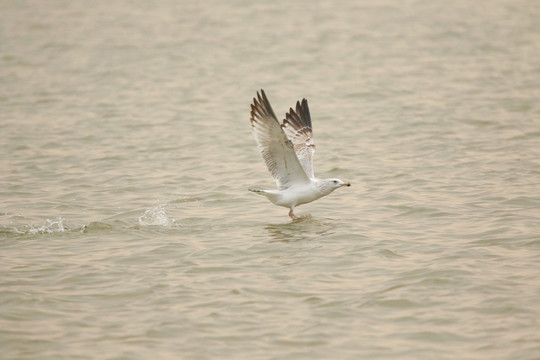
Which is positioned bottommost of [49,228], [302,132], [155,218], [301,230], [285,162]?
[301,230]

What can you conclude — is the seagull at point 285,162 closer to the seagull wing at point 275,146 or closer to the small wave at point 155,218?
the seagull wing at point 275,146

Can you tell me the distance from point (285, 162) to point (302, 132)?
4.28 ft

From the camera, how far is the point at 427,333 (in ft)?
21.5

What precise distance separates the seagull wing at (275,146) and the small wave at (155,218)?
145 cm

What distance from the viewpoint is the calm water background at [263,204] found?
6738 mm

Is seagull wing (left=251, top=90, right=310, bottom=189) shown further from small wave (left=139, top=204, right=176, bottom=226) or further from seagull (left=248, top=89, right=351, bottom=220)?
small wave (left=139, top=204, right=176, bottom=226)

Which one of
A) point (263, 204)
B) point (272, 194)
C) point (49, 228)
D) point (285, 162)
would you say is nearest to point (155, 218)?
point (49, 228)

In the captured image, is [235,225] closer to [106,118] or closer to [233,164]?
[233,164]

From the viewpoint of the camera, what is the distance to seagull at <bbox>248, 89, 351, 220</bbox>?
30.1 feet

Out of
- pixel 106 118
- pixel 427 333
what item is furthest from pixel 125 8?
pixel 427 333

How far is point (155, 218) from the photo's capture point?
9.94 meters

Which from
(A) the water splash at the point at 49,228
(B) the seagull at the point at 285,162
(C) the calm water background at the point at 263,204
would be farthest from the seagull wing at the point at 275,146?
(A) the water splash at the point at 49,228

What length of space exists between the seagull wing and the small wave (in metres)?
1.45

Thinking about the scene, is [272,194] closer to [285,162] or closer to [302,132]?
[285,162]
